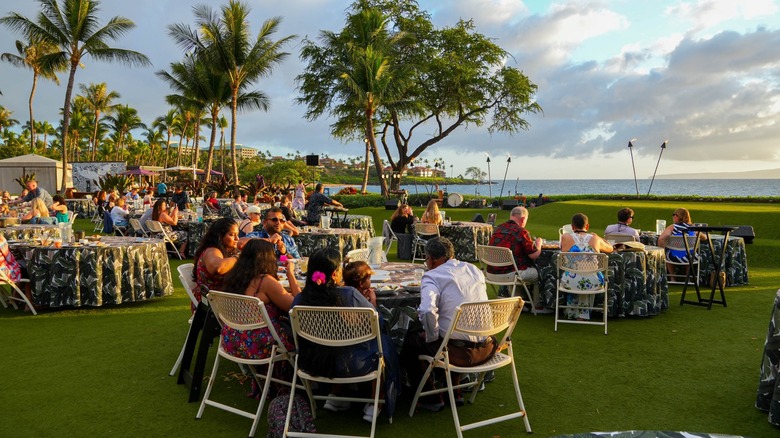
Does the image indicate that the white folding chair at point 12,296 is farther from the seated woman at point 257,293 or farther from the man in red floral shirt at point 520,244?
the man in red floral shirt at point 520,244

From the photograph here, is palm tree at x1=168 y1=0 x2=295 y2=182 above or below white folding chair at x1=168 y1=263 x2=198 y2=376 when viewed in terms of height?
above

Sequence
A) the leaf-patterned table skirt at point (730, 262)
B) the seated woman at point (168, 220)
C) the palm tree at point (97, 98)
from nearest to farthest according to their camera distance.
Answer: the leaf-patterned table skirt at point (730, 262), the seated woman at point (168, 220), the palm tree at point (97, 98)

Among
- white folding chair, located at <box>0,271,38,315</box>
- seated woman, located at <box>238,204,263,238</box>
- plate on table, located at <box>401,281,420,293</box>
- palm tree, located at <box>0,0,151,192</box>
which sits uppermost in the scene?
palm tree, located at <box>0,0,151,192</box>

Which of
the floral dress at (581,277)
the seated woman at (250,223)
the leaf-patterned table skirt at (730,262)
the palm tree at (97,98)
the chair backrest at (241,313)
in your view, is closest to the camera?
the chair backrest at (241,313)

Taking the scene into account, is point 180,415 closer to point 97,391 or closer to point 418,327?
point 97,391

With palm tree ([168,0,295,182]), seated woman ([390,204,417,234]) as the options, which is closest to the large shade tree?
palm tree ([168,0,295,182])

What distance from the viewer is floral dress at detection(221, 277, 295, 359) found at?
365cm

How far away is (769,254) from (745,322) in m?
6.66

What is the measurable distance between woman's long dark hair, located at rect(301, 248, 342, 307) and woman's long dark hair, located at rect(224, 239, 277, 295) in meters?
0.52

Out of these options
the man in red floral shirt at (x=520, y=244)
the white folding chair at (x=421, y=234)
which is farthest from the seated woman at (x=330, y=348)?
the white folding chair at (x=421, y=234)

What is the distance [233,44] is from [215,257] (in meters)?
24.7

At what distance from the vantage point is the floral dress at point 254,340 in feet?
12.0

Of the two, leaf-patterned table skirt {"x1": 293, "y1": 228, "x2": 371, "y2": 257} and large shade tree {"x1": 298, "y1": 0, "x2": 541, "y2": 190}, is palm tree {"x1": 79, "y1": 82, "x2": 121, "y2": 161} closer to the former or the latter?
large shade tree {"x1": 298, "y1": 0, "x2": 541, "y2": 190}

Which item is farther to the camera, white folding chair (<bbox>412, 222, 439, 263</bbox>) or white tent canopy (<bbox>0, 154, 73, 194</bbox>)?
white tent canopy (<bbox>0, 154, 73, 194</bbox>)
